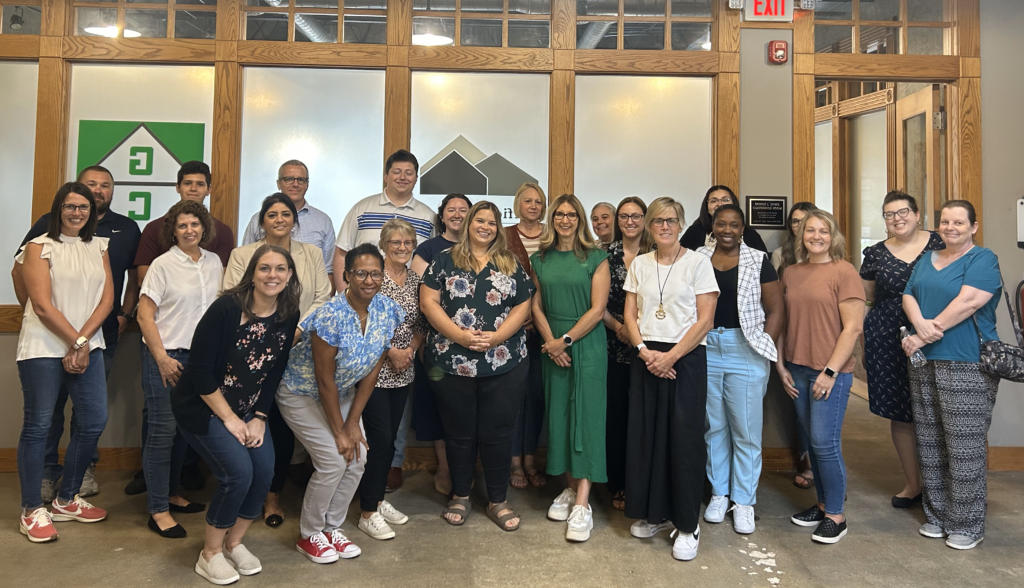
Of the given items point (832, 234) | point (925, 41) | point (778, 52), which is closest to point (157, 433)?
point (832, 234)

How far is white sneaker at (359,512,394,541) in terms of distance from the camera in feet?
9.18

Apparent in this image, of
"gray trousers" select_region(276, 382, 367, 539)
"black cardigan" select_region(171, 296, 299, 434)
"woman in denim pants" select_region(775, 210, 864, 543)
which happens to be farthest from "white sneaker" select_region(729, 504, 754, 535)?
"black cardigan" select_region(171, 296, 299, 434)

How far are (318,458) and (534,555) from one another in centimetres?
96

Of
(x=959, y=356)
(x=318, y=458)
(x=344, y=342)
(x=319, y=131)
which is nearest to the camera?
(x=344, y=342)

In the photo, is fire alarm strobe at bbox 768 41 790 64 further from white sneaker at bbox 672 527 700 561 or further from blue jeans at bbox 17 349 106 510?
blue jeans at bbox 17 349 106 510

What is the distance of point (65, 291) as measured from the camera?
9.22 ft

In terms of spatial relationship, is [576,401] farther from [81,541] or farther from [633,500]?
[81,541]

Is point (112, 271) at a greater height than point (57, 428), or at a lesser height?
greater

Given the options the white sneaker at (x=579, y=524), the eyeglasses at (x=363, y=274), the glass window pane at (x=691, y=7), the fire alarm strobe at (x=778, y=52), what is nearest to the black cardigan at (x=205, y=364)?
the eyeglasses at (x=363, y=274)

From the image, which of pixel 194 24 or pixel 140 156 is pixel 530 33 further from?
pixel 140 156

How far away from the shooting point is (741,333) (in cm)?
297

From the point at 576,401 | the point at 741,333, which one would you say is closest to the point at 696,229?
the point at 741,333

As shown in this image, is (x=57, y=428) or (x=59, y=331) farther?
(x=57, y=428)

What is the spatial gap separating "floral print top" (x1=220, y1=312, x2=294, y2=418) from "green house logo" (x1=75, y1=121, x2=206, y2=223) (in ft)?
6.48
